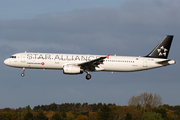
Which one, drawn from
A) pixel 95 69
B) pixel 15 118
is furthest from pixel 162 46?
pixel 15 118

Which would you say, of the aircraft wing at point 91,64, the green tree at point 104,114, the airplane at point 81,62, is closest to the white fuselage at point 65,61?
the airplane at point 81,62

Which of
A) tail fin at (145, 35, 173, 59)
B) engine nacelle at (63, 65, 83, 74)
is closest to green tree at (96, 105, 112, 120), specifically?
tail fin at (145, 35, 173, 59)

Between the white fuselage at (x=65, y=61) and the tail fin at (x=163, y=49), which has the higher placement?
the tail fin at (x=163, y=49)

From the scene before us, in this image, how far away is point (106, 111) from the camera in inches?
4751

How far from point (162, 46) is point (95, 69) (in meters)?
15.8

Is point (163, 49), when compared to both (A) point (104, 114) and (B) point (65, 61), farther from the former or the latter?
(A) point (104, 114)

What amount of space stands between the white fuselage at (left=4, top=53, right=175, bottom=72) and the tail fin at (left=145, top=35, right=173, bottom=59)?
115 inches

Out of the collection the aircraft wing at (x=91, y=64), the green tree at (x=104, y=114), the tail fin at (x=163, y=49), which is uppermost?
the tail fin at (x=163, y=49)

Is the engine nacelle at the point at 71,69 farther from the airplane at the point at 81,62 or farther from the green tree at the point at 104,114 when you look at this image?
the green tree at the point at 104,114

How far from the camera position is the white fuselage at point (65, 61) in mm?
58375

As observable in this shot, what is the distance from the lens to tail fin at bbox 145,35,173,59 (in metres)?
Result: 64.2

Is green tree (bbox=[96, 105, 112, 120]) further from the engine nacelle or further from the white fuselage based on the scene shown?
the engine nacelle

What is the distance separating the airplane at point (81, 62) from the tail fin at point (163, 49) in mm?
1403

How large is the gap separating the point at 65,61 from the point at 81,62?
3.08 metres
